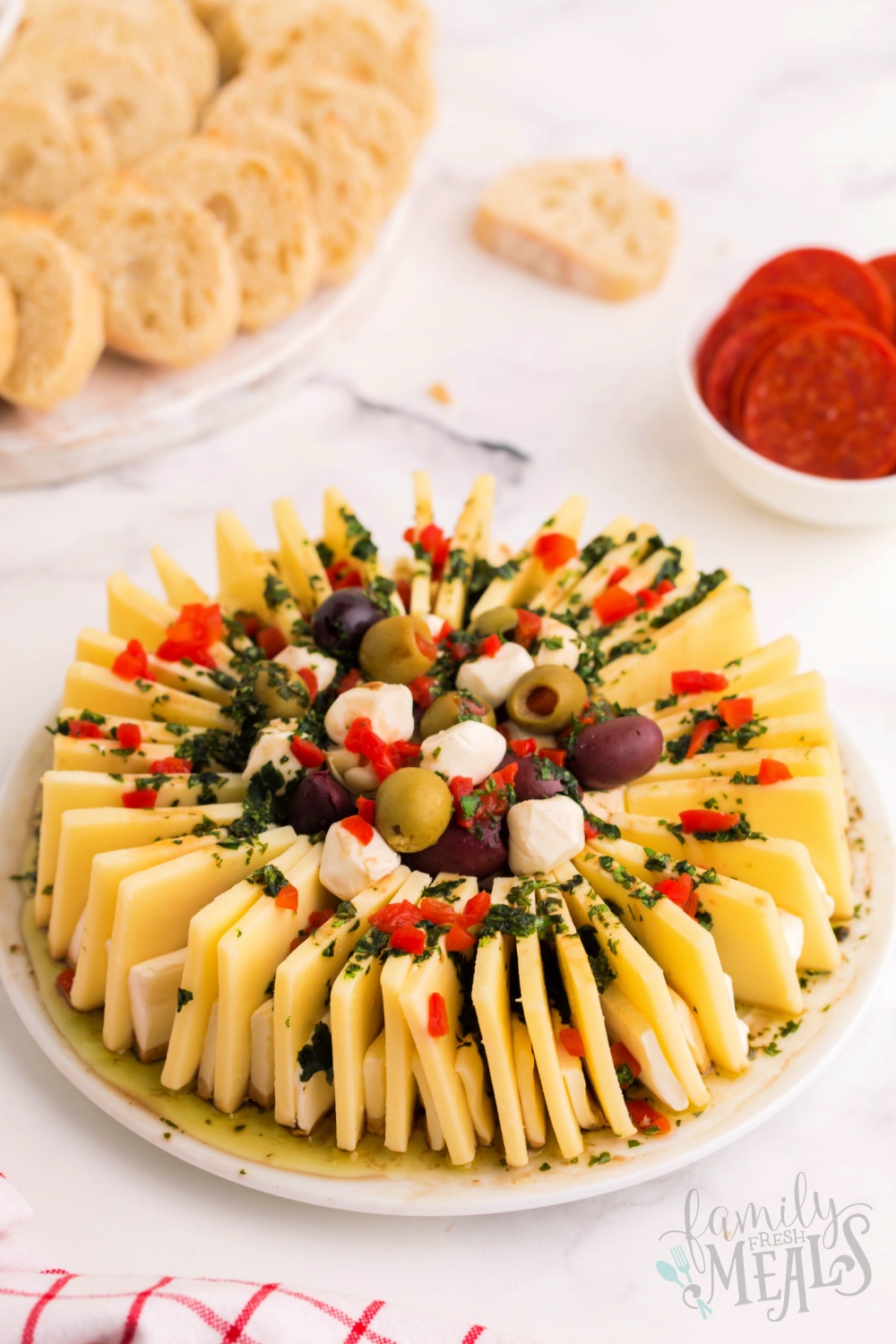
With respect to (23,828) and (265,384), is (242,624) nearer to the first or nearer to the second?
(23,828)

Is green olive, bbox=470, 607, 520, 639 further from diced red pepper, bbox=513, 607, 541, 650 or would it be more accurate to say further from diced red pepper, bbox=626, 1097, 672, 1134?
diced red pepper, bbox=626, 1097, 672, 1134

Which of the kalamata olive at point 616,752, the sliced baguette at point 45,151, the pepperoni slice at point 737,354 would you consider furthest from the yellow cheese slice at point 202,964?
the sliced baguette at point 45,151

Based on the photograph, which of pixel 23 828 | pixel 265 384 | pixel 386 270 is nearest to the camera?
pixel 23 828

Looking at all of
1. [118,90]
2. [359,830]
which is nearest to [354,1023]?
[359,830]

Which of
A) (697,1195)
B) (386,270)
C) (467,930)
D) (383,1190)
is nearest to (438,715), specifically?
(467,930)

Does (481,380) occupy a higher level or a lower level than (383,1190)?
higher

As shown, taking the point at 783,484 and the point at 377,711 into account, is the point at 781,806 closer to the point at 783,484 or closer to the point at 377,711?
the point at 377,711

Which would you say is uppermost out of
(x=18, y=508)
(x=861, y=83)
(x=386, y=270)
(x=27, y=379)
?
(x=861, y=83)
